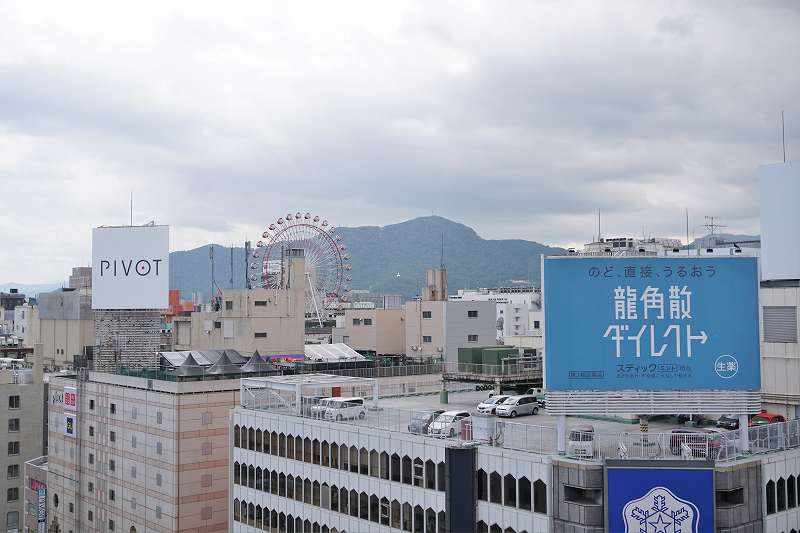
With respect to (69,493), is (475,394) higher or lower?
higher

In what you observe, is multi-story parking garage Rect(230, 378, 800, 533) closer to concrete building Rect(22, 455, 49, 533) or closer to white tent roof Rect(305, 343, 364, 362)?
concrete building Rect(22, 455, 49, 533)

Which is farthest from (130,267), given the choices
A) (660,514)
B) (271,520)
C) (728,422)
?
(660,514)

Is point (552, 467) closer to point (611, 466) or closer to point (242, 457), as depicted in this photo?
point (611, 466)

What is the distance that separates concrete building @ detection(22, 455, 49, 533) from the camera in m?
81.9

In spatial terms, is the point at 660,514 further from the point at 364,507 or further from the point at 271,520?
the point at 271,520

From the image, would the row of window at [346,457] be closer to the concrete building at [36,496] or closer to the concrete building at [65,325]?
the concrete building at [36,496]

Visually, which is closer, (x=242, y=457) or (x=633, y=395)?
(x=633, y=395)

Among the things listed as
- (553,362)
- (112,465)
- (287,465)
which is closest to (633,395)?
(553,362)

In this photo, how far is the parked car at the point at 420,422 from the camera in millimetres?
40000

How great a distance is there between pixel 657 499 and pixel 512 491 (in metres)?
5.83

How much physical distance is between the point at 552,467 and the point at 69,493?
59.0 meters

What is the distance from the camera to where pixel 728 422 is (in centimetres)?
4238

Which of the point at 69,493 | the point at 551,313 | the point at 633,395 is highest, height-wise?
the point at 551,313

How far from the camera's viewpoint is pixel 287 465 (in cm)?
4716
